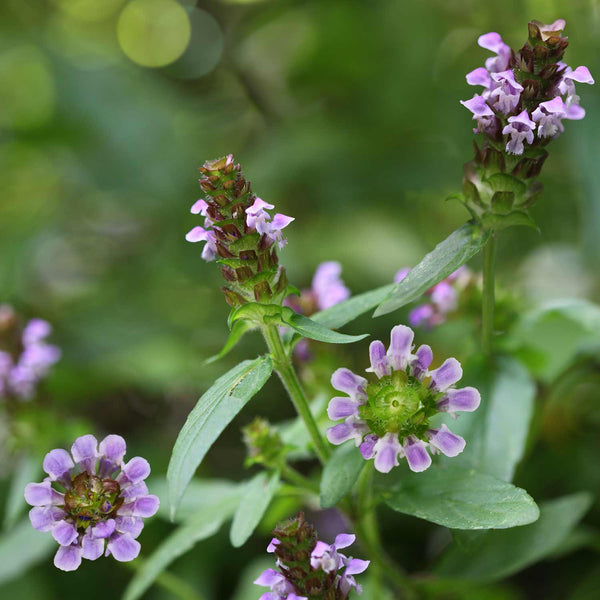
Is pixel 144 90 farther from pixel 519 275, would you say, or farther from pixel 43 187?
pixel 519 275

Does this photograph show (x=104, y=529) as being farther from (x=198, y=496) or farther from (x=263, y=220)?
(x=198, y=496)

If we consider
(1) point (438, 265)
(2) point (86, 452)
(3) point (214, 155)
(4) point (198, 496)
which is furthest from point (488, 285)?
(3) point (214, 155)

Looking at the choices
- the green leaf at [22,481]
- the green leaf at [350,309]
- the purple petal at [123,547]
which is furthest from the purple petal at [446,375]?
the green leaf at [22,481]

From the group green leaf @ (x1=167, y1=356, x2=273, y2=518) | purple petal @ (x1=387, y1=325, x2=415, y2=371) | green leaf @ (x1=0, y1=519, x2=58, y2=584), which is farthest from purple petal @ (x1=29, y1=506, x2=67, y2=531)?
green leaf @ (x1=0, y1=519, x2=58, y2=584)

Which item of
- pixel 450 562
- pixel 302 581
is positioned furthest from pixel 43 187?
pixel 302 581

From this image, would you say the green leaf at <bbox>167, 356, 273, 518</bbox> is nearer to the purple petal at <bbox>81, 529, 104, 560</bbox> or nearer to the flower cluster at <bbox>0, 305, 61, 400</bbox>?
the purple petal at <bbox>81, 529, 104, 560</bbox>

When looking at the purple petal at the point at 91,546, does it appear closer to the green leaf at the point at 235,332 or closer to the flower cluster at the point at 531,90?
the green leaf at the point at 235,332
